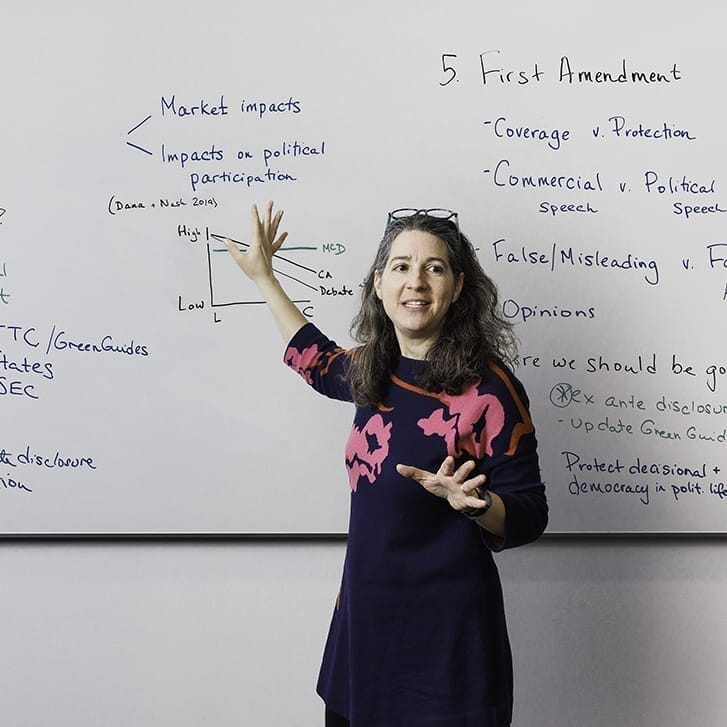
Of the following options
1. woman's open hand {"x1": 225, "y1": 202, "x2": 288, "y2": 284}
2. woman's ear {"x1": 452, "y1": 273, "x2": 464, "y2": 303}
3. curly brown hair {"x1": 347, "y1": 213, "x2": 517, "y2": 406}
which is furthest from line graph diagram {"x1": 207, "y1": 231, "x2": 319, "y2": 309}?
woman's ear {"x1": 452, "y1": 273, "x2": 464, "y2": 303}

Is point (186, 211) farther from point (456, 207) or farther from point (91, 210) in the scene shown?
point (456, 207)

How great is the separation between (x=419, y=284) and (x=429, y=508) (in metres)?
0.37

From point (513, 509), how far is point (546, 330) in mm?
692

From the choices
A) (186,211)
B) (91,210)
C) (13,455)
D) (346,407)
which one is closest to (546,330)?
(346,407)

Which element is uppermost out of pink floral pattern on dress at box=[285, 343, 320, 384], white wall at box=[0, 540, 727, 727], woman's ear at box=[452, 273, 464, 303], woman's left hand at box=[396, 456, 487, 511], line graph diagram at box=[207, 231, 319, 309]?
line graph diagram at box=[207, 231, 319, 309]

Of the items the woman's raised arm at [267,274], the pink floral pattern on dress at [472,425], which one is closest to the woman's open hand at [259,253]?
the woman's raised arm at [267,274]

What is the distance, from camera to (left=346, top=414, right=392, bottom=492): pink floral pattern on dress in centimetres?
158

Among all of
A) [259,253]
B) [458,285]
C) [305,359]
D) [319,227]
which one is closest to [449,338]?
[458,285]

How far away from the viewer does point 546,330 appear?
206 centimetres

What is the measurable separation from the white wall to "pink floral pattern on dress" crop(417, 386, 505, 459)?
0.67 metres

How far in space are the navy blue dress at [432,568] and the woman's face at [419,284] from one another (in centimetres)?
11

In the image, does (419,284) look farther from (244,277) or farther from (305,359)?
(244,277)

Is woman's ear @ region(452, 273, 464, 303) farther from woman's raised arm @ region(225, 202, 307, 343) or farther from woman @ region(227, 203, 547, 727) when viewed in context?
woman's raised arm @ region(225, 202, 307, 343)

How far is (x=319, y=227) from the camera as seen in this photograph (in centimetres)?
205
